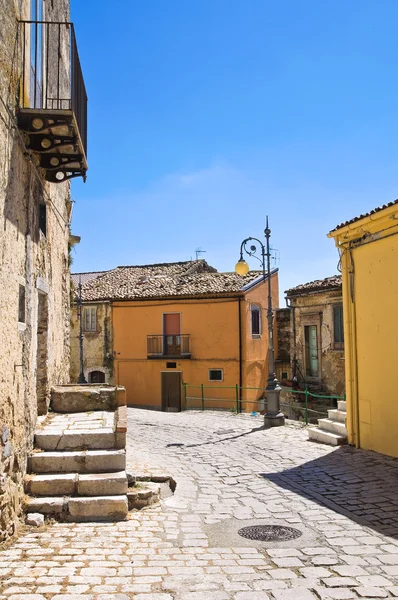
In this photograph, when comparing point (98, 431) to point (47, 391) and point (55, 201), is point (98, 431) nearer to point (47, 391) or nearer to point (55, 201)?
point (47, 391)

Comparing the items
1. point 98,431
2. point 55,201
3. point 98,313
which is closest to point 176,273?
point 98,313

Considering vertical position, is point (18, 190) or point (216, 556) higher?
point (18, 190)

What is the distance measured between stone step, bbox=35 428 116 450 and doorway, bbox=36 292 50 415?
1258 mm

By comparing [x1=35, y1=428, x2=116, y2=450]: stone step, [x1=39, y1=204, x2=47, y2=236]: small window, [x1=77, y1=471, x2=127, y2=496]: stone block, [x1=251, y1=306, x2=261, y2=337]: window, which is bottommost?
[x1=77, y1=471, x2=127, y2=496]: stone block

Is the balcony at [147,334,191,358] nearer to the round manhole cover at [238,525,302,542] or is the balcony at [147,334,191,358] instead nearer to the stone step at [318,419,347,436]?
the stone step at [318,419,347,436]

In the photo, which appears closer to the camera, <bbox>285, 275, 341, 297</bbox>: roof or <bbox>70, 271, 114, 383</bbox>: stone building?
<bbox>285, 275, 341, 297</bbox>: roof

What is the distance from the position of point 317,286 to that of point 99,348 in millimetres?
13134

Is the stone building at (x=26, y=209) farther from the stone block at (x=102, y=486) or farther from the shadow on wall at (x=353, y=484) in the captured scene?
the shadow on wall at (x=353, y=484)

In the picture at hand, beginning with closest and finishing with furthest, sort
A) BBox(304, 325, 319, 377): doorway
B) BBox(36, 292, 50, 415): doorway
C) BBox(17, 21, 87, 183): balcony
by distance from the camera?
1. BBox(17, 21, 87, 183): balcony
2. BBox(36, 292, 50, 415): doorway
3. BBox(304, 325, 319, 377): doorway

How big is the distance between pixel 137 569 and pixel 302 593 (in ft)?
4.79

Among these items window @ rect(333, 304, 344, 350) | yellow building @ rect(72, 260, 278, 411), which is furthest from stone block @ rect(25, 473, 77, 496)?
yellow building @ rect(72, 260, 278, 411)

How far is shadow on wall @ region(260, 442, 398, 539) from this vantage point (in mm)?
6547

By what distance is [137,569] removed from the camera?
484cm

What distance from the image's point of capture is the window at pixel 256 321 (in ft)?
93.2
